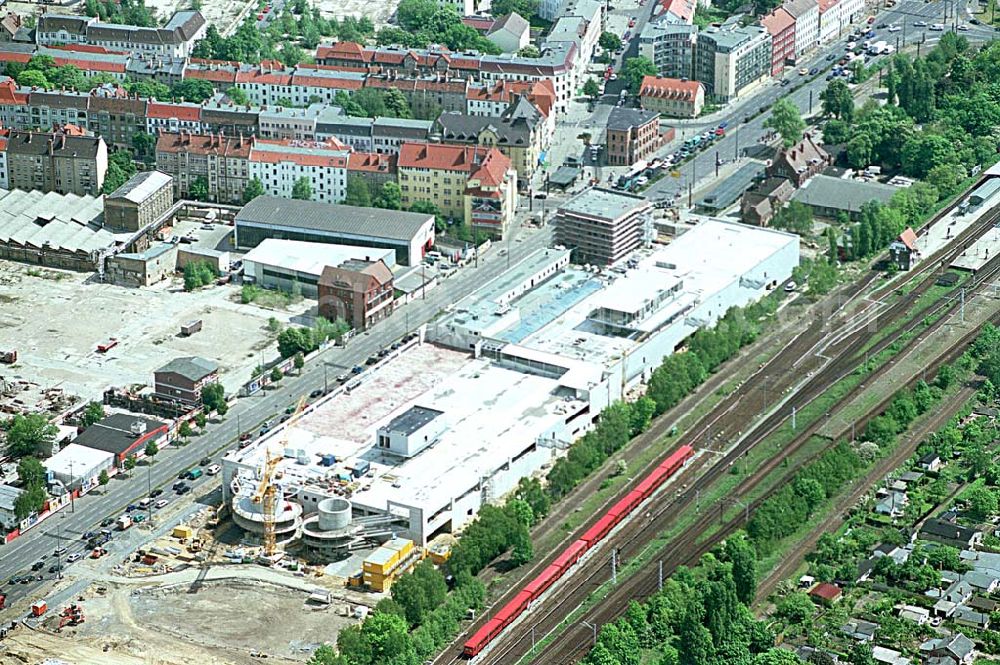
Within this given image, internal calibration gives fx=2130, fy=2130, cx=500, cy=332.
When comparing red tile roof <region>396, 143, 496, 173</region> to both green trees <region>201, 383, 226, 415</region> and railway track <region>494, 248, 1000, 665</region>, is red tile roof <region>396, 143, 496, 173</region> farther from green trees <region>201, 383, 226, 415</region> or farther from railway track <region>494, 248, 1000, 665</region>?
railway track <region>494, 248, 1000, 665</region>

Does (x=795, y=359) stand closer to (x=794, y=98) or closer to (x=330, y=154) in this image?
(x=330, y=154)

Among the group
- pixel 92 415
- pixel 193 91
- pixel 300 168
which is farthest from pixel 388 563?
pixel 193 91

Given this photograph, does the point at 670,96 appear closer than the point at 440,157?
No

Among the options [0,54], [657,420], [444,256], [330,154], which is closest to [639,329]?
[657,420]

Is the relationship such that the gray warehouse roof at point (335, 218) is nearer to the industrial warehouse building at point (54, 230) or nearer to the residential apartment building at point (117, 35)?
the industrial warehouse building at point (54, 230)

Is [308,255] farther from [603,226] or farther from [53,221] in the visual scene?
[53,221]

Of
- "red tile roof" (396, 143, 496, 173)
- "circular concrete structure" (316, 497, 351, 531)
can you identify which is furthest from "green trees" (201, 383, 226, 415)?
"red tile roof" (396, 143, 496, 173)
